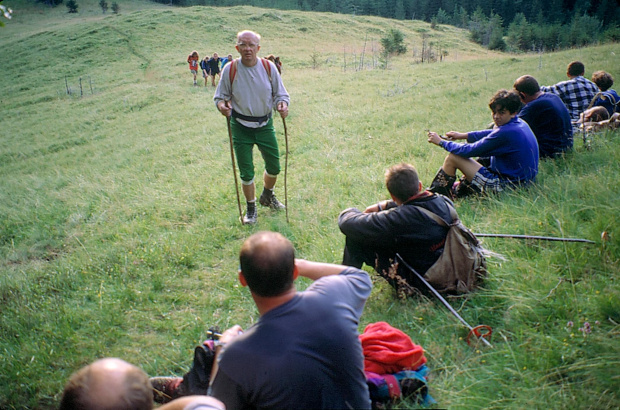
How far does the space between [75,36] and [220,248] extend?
45.3 metres

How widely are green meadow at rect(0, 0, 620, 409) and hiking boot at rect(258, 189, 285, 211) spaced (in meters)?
0.22

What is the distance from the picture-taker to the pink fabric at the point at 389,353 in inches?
93.0

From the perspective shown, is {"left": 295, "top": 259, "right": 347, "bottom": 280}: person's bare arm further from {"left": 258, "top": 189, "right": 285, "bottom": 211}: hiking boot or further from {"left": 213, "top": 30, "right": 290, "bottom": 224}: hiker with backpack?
{"left": 258, "top": 189, "right": 285, "bottom": 211}: hiking boot

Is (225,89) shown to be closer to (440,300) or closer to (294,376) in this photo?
(440,300)

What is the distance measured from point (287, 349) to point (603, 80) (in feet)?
27.4

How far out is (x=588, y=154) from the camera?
516 centimetres

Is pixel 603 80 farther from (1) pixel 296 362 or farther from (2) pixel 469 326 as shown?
(1) pixel 296 362

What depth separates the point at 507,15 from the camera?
7850 cm

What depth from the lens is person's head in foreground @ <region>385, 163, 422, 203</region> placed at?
125 inches

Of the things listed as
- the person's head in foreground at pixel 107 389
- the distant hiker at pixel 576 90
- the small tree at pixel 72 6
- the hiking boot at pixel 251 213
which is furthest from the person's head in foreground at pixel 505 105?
the small tree at pixel 72 6

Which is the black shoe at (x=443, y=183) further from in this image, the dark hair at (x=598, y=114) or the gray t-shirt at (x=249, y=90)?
the dark hair at (x=598, y=114)

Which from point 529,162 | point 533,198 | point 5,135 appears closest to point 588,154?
point 529,162

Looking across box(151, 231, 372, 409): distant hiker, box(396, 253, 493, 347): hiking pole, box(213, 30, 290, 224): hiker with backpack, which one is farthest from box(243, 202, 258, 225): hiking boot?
box(151, 231, 372, 409): distant hiker

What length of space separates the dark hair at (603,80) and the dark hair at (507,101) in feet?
14.0
